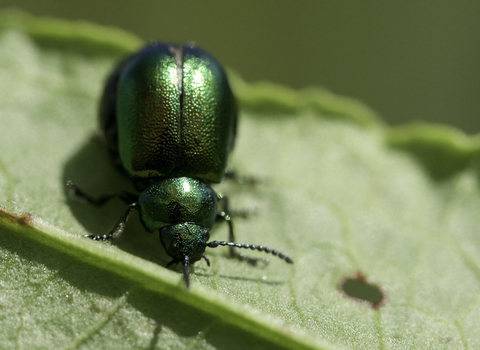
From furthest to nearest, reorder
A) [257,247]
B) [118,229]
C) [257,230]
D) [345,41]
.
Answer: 1. [345,41]
2. [257,230]
3. [257,247]
4. [118,229]

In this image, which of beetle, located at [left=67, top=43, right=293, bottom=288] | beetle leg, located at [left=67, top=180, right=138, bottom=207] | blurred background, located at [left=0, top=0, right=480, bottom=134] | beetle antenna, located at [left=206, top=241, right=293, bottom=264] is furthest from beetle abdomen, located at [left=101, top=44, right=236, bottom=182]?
blurred background, located at [left=0, top=0, right=480, bottom=134]

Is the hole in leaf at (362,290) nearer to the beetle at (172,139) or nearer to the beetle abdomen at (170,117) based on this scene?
the beetle at (172,139)

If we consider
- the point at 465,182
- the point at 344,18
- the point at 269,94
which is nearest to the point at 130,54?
the point at 269,94

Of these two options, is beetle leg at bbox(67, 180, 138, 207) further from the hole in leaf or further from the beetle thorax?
the hole in leaf

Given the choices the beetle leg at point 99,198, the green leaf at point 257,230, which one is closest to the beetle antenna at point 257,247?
the green leaf at point 257,230

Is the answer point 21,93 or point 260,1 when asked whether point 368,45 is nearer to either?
point 260,1

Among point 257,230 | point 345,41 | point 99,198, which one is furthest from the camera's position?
point 345,41

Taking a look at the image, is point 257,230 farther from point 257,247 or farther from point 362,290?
point 362,290

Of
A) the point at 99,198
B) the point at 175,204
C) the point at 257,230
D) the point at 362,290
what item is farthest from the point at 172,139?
the point at 362,290

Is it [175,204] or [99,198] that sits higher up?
[175,204]
